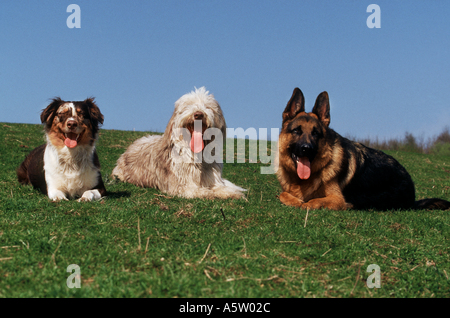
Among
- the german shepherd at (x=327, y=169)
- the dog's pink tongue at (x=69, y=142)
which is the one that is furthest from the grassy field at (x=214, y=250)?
the dog's pink tongue at (x=69, y=142)

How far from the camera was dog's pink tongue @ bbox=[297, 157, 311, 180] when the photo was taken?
670 centimetres

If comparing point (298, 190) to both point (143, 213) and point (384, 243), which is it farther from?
point (143, 213)

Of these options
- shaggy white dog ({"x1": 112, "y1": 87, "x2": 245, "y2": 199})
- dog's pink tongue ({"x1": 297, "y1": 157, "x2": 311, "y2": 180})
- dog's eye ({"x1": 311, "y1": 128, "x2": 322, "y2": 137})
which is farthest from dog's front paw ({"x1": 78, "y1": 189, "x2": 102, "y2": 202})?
dog's eye ({"x1": 311, "y1": 128, "x2": 322, "y2": 137})

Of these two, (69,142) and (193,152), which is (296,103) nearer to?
(193,152)

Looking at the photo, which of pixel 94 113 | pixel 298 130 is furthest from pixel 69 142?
pixel 298 130

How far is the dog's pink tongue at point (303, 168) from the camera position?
6.70 m

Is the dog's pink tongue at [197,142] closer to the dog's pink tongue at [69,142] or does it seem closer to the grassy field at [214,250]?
the grassy field at [214,250]

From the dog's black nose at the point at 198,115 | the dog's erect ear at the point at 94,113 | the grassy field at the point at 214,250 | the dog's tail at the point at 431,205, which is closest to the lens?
the grassy field at the point at 214,250

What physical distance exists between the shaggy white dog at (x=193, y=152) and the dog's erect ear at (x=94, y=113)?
161 cm

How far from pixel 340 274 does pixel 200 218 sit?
2.23 meters

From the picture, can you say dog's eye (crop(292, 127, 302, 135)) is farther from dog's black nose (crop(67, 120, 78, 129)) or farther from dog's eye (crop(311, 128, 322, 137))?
dog's black nose (crop(67, 120, 78, 129))
